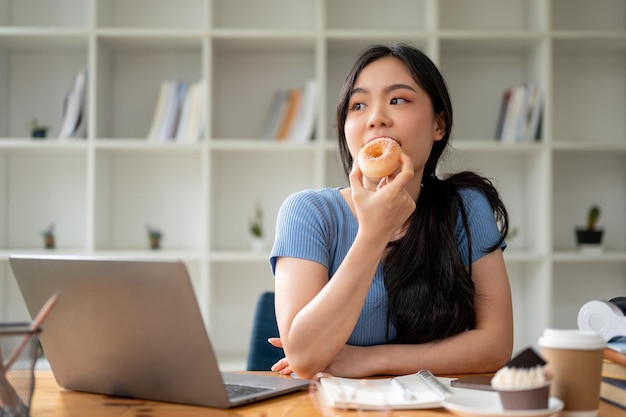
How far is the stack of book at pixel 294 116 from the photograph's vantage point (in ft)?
10.6

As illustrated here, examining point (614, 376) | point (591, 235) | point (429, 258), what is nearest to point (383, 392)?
point (614, 376)

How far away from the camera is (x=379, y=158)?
1.50m

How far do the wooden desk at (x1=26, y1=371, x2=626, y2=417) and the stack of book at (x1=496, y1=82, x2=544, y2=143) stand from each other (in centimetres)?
230

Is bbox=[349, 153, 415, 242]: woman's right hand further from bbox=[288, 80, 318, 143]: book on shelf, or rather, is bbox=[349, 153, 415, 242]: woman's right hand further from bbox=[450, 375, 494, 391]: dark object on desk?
bbox=[288, 80, 318, 143]: book on shelf

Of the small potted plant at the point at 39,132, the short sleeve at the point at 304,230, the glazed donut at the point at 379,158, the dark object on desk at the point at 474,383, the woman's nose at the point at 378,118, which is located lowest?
the dark object on desk at the point at 474,383

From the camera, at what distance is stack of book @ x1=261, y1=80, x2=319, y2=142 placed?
324 centimetres

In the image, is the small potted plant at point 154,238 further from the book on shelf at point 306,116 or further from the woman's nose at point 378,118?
the woman's nose at point 378,118

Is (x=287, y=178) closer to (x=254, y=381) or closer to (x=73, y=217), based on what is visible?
(x=73, y=217)

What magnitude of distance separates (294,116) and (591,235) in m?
1.43

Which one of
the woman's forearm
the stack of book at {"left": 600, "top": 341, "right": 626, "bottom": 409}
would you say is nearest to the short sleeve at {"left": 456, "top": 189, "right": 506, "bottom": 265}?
the woman's forearm

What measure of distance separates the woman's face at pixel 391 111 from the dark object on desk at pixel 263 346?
0.63 m

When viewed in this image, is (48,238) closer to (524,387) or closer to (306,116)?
(306,116)

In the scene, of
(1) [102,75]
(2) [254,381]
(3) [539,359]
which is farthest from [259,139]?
(3) [539,359]

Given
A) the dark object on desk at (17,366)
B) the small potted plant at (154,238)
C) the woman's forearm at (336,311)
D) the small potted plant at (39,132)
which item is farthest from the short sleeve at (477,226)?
the small potted plant at (39,132)
